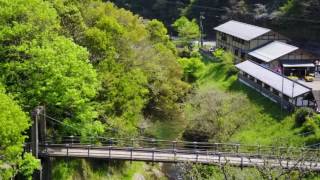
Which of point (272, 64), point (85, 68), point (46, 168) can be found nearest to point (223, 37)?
point (272, 64)

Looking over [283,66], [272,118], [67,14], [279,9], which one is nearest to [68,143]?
[67,14]

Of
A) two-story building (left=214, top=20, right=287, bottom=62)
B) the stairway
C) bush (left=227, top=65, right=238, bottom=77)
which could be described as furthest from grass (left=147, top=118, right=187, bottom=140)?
two-story building (left=214, top=20, right=287, bottom=62)

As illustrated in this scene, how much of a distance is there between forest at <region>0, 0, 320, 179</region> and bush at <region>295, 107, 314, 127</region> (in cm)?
8

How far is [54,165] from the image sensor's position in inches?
1156

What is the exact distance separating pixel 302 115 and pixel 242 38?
853 inches

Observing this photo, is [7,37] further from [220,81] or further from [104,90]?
[220,81]

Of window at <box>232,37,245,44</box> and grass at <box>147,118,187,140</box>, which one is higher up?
window at <box>232,37,245,44</box>

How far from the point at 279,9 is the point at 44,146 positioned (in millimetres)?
50442

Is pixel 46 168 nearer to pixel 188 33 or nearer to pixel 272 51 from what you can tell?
pixel 272 51

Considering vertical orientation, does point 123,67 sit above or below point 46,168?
above

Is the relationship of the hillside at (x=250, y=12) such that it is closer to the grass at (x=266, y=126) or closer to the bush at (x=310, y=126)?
the grass at (x=266, y=126)

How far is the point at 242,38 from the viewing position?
58062 mm

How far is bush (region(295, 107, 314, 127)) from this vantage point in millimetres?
37625

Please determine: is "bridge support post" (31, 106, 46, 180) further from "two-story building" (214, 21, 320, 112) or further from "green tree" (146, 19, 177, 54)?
"green tree" (146, 19, 177, 54)
